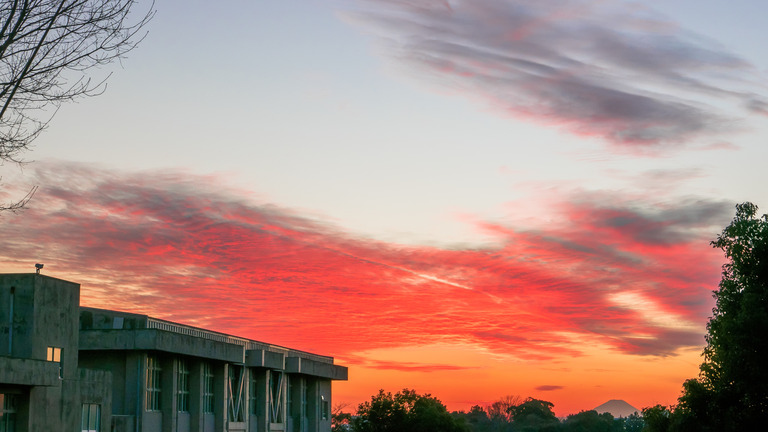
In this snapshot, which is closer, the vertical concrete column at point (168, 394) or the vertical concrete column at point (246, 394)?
the vertical concrete column at point (168, 394)

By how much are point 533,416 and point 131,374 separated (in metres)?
154

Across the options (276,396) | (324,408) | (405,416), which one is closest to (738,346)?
(276,396)

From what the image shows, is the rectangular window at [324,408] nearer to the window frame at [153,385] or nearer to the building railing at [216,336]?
the building railing at [216,336]

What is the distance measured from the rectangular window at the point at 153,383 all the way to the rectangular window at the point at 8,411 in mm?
14034

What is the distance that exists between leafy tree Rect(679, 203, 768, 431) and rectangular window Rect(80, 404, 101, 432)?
28053 mm

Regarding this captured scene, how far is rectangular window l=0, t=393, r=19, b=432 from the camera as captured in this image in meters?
31.5

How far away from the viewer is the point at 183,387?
50188 mm

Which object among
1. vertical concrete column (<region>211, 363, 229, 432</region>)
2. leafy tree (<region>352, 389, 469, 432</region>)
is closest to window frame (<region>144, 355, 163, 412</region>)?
vertical concrete column (<region>211, 363, 229, 432</region>)

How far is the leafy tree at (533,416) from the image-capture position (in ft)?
577

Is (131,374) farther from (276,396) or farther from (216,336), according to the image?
(276,396)

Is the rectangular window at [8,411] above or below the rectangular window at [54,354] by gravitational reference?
below

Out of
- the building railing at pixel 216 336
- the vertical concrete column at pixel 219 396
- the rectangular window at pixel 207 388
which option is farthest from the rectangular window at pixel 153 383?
the vertical concrete column at pixel 219 396

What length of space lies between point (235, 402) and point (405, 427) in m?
47.3

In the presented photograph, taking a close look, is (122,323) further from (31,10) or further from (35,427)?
(31,10)
